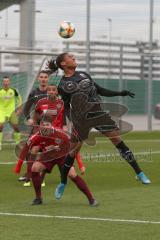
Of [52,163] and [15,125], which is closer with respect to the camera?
[52,163]

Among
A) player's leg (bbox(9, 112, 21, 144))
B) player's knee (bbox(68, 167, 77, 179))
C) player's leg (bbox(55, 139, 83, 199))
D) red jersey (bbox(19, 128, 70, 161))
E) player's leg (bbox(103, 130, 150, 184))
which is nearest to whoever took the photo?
player's knee (bbox(68, 167, 77, 179))

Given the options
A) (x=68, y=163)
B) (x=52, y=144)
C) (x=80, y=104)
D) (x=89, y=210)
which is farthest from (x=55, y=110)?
(x=89, y=210)

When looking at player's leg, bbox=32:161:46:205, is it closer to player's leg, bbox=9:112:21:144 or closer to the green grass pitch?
the green grass pitch

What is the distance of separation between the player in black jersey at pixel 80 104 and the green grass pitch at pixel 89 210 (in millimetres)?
627

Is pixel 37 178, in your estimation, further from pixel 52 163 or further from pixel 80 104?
pixel 80 104

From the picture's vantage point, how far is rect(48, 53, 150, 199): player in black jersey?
11422 mm

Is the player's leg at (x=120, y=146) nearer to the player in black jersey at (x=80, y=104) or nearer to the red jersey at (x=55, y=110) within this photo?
the player in black jersey at (x=80, y=104)

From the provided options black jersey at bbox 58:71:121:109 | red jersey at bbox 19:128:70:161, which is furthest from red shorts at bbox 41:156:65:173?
black jersey at bbox 58:71:121:109

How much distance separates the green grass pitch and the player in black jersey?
24.7 inches

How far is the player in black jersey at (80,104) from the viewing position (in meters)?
11.4

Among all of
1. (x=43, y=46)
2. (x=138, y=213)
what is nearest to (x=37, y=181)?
(x=138, y=213)

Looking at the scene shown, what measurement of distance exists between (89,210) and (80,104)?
7.70ft

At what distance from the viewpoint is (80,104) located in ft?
40.6

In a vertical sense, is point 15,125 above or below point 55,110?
below
